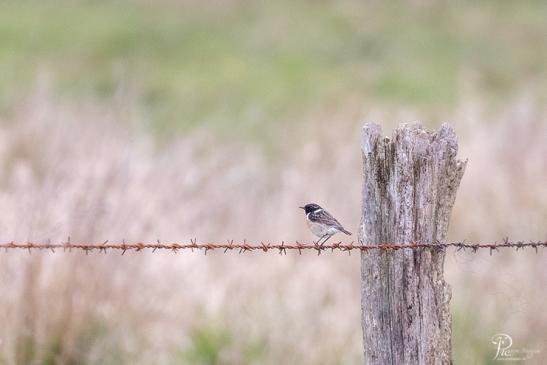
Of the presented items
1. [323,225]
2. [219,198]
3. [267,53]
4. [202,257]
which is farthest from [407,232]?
[267,53]

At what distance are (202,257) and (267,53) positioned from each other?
1342cm

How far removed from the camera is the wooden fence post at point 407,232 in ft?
13.8

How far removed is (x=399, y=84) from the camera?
66.4 ft

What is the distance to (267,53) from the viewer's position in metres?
22.5

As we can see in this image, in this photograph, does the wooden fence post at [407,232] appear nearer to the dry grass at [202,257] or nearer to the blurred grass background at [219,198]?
the dry grass at [202,257]

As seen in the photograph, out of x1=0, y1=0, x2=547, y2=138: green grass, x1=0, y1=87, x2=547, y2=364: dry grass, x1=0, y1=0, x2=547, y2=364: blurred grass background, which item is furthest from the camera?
x1=0, y1=0, x2=547, y2=138: green grass

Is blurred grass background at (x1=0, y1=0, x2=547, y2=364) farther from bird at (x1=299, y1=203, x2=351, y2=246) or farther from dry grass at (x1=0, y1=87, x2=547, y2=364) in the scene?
bird at (x1=299, y1=203, x2=351, y2=246)

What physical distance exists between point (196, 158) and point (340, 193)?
1459 mm

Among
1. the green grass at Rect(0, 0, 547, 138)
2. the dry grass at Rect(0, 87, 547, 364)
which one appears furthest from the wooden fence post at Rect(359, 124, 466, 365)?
the green grass at Rect(0, 0, 547, 138)

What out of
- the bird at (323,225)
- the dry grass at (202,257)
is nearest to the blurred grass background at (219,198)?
the dry grass at (202,257)

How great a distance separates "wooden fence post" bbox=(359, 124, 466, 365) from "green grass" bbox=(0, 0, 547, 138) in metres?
11.2

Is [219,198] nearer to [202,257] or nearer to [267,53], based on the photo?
[202,257]

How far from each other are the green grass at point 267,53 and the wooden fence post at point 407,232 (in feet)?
36.8

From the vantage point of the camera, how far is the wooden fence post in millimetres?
4219
